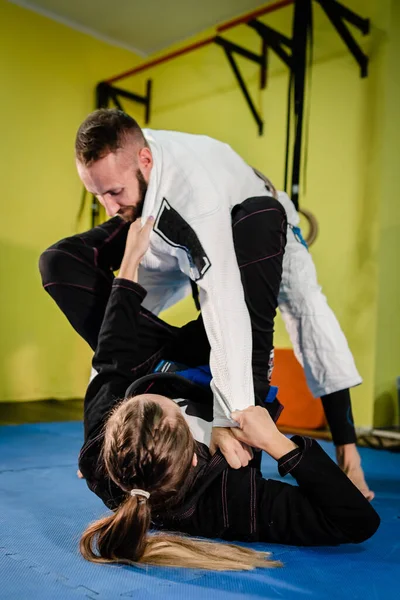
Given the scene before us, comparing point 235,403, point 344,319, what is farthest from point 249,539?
point 344,319

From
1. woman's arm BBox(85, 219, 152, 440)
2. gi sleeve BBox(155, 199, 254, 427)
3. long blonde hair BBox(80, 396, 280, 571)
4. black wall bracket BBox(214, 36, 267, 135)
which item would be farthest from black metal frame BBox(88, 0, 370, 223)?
long blonde hair BBox(80, 396, 280, 571)

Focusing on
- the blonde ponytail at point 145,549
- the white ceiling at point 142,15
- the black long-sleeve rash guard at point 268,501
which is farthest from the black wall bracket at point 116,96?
the blonde ponytail at point 145,549

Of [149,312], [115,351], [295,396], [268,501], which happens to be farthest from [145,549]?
[295,396]

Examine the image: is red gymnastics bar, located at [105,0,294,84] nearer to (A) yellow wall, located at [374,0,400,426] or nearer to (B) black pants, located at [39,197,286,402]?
(A) yellow wall, located at [374,0,400,426]

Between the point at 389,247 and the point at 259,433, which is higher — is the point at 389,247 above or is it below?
above

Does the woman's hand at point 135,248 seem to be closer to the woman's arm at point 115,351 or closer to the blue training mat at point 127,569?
the woman's arm at point 115,351

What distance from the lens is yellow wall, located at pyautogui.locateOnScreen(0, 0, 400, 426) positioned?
3.22 m

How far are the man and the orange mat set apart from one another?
1.30 metres

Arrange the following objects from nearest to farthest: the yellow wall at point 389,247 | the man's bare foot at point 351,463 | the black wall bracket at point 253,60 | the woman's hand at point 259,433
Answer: the woman's hand at point 259,433, the man's bare foot at point 351,463, the yellow wall at point 389,247, the black wall bracket at point 253,60

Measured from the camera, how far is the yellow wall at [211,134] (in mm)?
3221

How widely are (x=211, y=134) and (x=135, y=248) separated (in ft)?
9.23

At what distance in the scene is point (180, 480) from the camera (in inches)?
45.1

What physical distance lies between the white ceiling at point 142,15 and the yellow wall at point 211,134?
0.09 meters

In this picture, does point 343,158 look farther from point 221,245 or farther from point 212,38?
point 221,245
